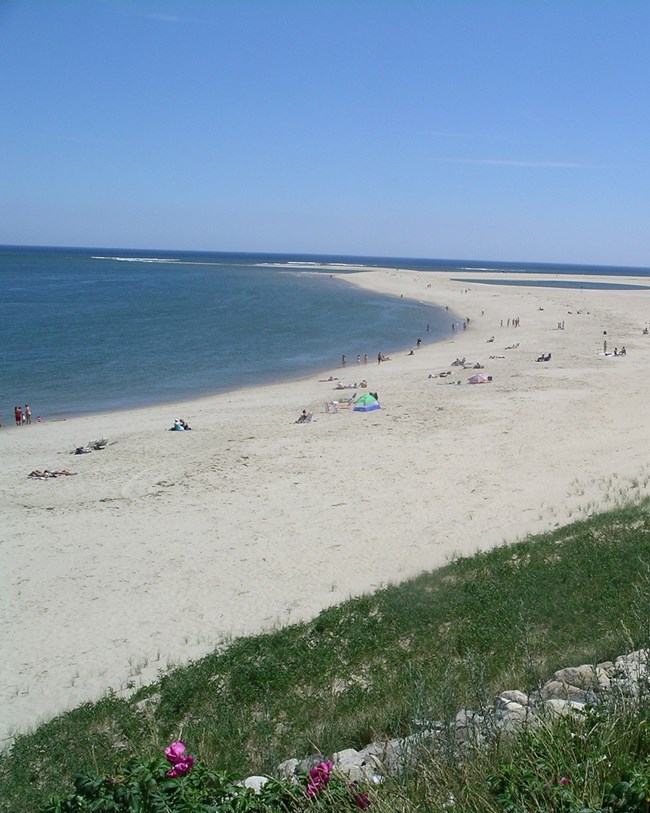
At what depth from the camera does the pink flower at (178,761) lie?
12.1 ft

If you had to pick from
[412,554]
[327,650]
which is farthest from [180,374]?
[327,650]

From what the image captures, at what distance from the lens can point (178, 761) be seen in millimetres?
3748

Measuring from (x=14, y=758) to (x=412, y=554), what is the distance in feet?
23.8

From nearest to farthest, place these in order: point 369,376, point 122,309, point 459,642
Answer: point 459,642 → point 369,376 → point 122,309

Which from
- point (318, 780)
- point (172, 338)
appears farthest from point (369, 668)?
point (172, 338)

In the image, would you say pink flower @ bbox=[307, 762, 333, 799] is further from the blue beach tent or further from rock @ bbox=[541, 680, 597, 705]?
the blue beach tent

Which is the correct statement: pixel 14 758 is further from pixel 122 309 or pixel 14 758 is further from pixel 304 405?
pixel 122 309

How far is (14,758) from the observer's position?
6402mm

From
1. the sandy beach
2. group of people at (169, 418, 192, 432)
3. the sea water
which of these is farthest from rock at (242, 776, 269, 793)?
the sea water

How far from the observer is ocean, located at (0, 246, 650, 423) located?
3161 cm

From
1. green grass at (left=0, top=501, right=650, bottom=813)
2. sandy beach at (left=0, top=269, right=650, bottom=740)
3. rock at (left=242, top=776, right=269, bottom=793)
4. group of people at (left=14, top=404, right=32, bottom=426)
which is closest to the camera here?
rock at (left=242, top=776, right=269, bottom=793)

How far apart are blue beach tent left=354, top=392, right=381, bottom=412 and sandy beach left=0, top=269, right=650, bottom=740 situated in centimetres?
59

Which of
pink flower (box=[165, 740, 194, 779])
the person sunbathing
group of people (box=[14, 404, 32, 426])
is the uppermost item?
pink flower (box=[165, 740, 194, 779])

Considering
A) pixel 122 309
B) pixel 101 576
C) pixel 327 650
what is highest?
pixel 122 309
